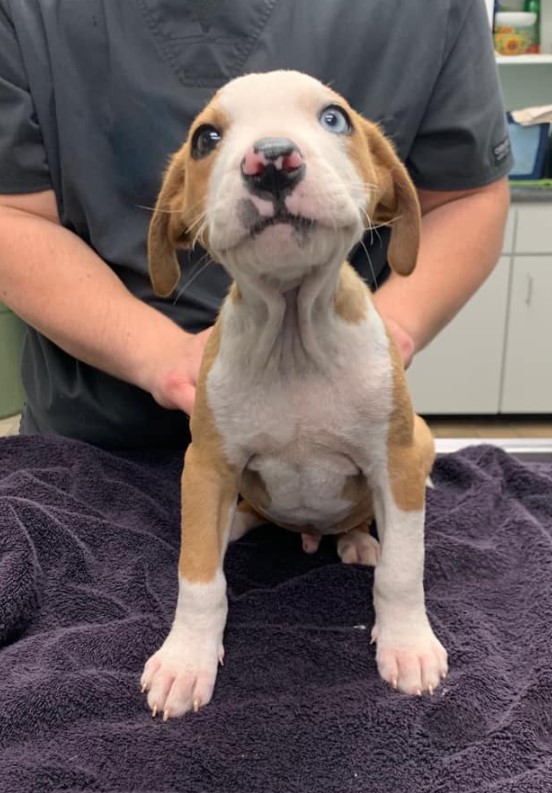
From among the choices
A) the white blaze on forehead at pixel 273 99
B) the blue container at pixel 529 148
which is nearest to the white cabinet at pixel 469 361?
the blue container at pixel 529 148

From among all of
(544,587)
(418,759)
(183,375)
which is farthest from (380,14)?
(418,759)

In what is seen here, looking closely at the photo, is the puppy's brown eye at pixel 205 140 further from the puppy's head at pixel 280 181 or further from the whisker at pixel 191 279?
the whisker at pixel 191 279

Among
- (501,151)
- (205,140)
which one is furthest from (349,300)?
(501,151)

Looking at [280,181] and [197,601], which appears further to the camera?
[197,601]

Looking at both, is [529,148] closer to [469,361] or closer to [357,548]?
[469,361]

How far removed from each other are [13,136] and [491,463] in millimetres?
856

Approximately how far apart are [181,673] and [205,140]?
1.68ft

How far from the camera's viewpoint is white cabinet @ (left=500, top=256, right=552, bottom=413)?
117 inches

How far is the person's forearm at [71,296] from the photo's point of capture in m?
1.18

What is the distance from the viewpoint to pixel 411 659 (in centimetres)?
83

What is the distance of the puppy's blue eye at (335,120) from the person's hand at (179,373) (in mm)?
323

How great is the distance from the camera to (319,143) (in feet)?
2.40

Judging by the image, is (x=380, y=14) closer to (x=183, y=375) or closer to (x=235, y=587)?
(x=183, y=375)

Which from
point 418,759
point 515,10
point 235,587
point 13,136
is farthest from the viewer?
point 515,10
